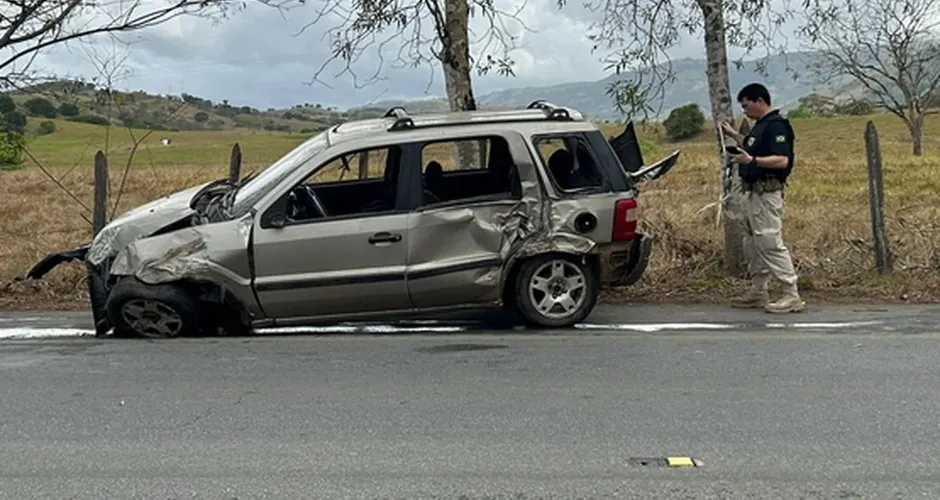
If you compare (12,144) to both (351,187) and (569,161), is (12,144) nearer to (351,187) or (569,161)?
(351,187)

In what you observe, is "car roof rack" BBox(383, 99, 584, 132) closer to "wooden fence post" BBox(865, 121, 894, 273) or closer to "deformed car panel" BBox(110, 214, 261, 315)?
"deformed car panel" BBox(110, 214, 261, 315)

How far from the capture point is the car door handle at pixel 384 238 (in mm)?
6902

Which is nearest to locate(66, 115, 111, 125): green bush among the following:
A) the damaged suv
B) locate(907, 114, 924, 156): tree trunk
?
the damaged suv

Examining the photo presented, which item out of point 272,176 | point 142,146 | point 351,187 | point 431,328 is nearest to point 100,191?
point 142,146

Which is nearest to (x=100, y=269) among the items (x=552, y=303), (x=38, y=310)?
(x=38, y=310)

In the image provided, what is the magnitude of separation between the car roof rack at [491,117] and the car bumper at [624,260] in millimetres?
1094

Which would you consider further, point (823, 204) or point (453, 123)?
point (823, 204)

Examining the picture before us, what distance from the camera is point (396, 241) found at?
6.93 meters

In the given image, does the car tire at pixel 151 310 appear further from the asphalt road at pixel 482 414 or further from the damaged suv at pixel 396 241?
the asphalt road at pixel 482 414

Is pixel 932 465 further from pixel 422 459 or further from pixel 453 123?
pixel 453 123

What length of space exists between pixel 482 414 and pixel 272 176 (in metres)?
3.12

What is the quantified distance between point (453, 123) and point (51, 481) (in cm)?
408

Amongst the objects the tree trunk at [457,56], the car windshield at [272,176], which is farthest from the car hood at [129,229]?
the tree trunk at [457,56]

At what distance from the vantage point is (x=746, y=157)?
766cm
